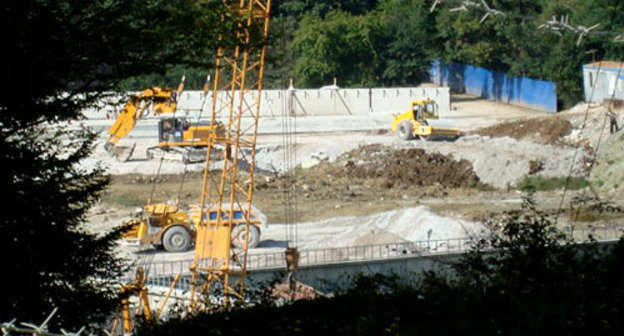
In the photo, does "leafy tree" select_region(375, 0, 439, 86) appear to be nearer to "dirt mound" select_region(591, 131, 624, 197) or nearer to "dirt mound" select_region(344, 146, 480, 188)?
"dirt mound" select_region(344, 146, 480, 188)

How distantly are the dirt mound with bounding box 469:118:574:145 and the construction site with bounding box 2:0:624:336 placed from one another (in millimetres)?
106

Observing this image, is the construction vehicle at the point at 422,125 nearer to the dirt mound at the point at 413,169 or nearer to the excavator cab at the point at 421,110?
the excavator cab at the point at 421,110

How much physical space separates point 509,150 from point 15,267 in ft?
103

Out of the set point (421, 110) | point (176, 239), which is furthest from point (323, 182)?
point (176, 239)

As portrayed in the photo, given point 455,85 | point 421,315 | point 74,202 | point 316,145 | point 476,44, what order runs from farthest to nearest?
point 455,85 < point 476,44 < point 316,145 < point 74,202 < point 421,315

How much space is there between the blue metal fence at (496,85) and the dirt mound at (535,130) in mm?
9360

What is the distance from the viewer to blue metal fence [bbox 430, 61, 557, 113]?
5297 cm

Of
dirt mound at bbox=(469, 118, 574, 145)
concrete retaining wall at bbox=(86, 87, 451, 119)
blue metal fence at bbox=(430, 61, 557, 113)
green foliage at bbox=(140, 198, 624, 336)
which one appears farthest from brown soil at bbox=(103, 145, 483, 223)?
green foliage at bbox=(140, 198, 624, 336)

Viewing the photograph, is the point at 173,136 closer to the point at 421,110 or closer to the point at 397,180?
the point at 397,180

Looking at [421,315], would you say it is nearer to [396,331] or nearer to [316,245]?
[396,331]

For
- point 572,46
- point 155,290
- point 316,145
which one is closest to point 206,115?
point 316,145

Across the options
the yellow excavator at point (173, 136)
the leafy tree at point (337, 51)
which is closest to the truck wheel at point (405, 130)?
the yellow excavator at point (173, 136)

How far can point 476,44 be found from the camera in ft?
187

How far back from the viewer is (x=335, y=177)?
3800 cm
